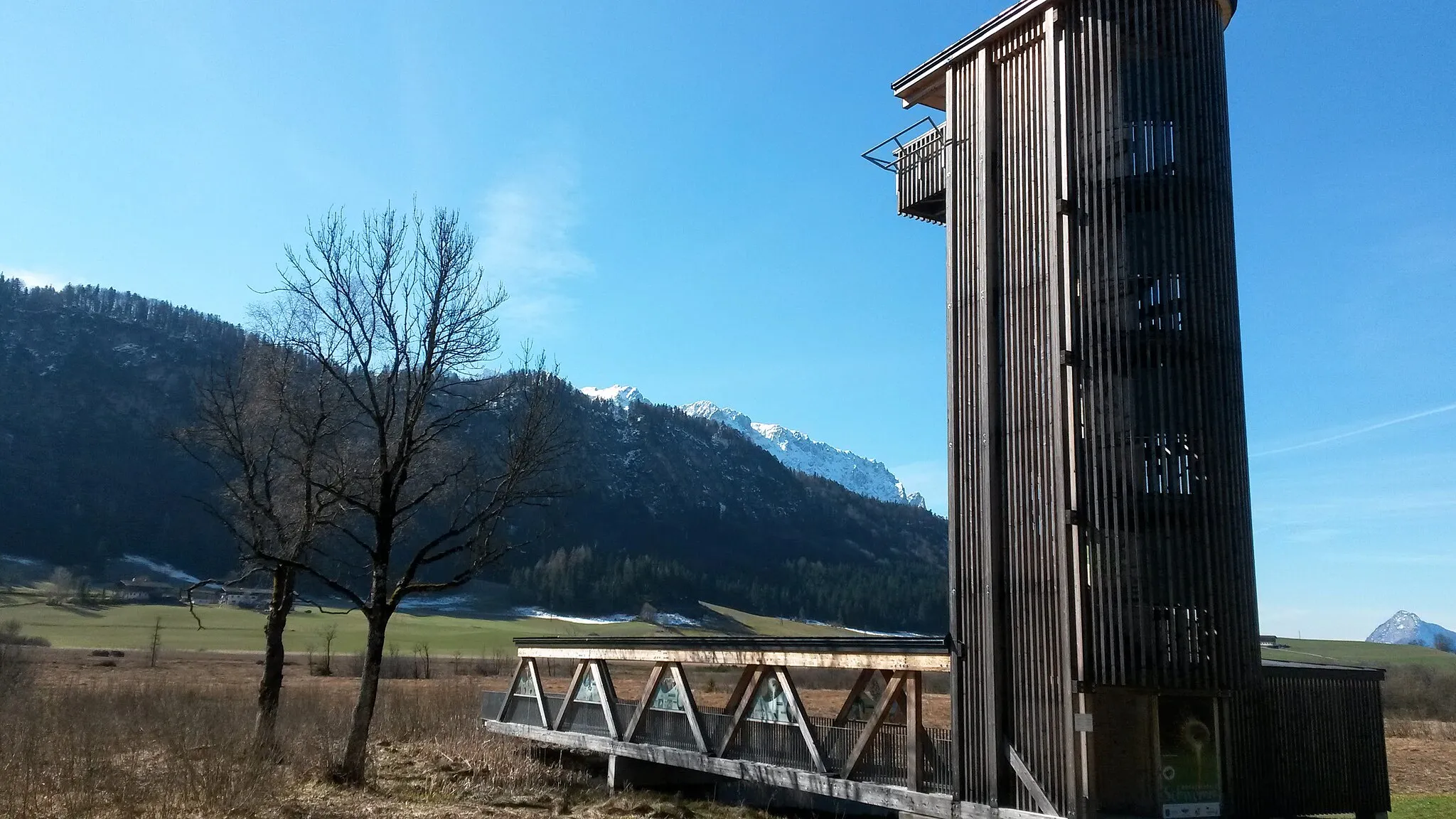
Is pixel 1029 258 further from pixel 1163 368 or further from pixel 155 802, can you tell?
pixel 155 802

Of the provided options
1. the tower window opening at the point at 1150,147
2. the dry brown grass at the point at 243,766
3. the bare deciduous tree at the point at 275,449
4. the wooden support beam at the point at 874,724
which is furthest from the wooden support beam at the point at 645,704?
the tower window opening at the point at 1150,147

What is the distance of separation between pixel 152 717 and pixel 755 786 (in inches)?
659

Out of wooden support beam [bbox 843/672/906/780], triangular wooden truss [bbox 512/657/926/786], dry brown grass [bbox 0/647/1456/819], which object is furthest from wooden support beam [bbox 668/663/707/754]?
wooden support beam [bbox 843/672/906/780]

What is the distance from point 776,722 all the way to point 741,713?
1.03 metres

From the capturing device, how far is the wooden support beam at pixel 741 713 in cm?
2025

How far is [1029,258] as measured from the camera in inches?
650

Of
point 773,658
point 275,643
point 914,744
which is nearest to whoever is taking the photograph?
point 914,744

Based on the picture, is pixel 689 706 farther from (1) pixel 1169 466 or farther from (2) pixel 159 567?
(2) pixel 159 567

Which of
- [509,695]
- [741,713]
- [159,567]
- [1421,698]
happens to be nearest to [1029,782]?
[741,713]

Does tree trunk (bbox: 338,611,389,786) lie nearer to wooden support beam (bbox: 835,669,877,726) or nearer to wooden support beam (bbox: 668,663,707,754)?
wooden support beam (bbox: 668,663,707,754)

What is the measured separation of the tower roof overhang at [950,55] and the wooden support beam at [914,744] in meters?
10.3

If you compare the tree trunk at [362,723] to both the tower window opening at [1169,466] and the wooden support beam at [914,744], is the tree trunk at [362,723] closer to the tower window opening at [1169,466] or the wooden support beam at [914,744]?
the wooden support beam at [914,744]

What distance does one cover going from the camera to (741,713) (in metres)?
20.4

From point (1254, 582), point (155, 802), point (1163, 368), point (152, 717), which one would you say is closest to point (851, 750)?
point (1254, 582)
